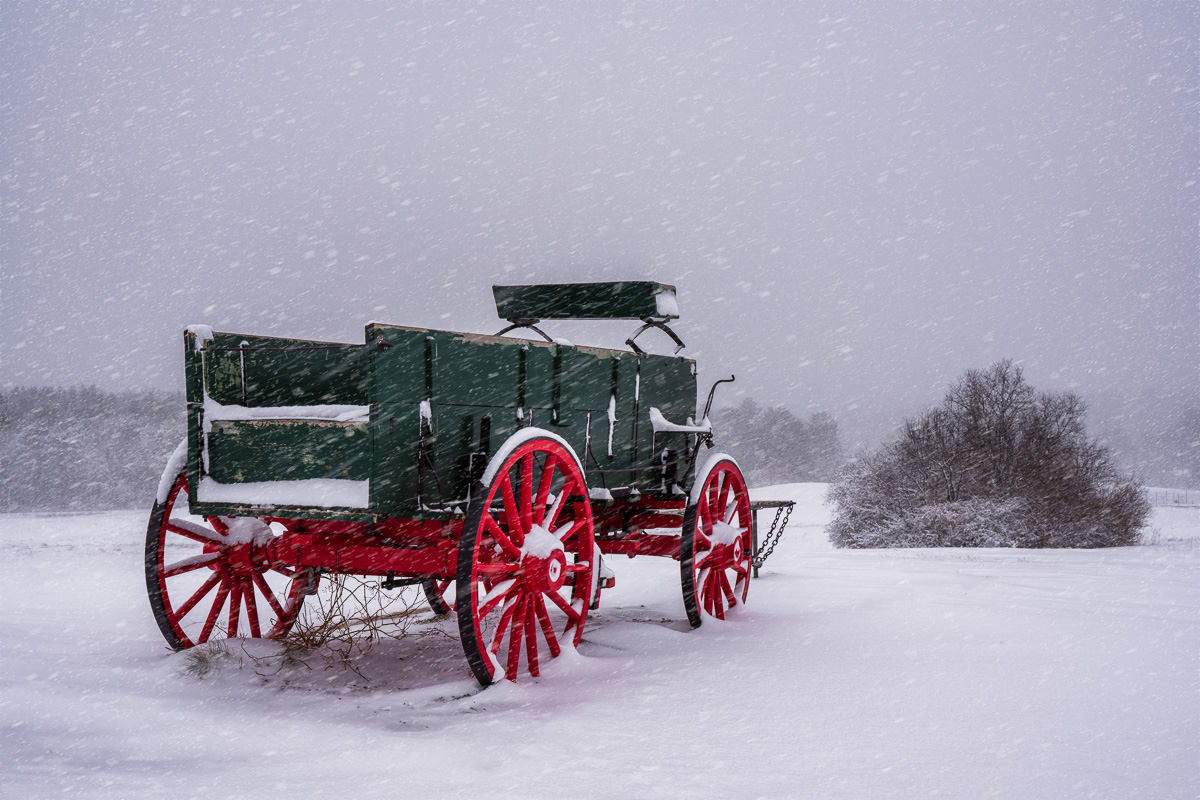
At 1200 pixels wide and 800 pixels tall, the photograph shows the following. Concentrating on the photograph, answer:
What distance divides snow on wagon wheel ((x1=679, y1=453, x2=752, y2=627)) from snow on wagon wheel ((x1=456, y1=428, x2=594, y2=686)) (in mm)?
849

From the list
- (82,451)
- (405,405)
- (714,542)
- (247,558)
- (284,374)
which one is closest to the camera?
(405,405)

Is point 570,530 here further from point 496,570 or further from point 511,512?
point 496,570

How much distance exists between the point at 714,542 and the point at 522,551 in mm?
1872

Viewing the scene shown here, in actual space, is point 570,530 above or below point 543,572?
above

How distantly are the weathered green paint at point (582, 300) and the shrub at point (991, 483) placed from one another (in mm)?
10808

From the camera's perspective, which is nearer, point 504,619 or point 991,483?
point 504,619

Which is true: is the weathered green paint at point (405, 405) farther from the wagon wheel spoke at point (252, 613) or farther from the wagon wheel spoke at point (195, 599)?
the wagon wheel spoke at point (252, 613)

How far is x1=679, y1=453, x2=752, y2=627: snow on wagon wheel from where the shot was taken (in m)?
5.38

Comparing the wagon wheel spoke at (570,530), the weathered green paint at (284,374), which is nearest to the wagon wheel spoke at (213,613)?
the weathered green paint at (284,374)

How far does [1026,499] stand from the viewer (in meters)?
16.1

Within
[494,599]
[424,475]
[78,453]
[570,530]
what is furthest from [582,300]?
[78,453]

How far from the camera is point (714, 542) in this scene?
575 cm

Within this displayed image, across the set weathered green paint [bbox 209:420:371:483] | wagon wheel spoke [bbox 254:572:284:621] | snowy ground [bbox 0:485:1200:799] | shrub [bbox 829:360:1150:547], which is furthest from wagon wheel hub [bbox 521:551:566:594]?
shrub [bbox 829:360:1150:547]

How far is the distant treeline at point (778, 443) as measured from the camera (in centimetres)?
4281
